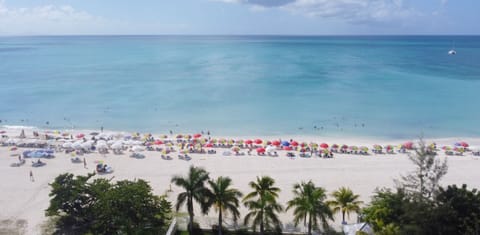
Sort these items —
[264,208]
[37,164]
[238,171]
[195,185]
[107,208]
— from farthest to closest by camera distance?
[37,164] → [238,171] → [195,185] → [264,208] → [107,208]

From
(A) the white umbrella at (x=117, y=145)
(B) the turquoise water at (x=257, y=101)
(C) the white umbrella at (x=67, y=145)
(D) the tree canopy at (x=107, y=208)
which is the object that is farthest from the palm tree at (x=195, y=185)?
(B) the turquoise water at (x=257, y=101)

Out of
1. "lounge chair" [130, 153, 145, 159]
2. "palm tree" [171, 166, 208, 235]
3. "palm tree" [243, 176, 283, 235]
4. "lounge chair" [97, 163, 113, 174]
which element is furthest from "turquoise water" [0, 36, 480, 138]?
"palm tree" [171, 166, 208, 235]

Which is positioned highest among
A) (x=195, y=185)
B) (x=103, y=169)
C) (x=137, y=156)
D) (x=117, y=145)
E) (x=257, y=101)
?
(x=257, y=101)

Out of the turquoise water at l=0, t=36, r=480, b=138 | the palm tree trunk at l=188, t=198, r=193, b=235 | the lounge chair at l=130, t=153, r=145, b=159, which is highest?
the turquoise water at l=0, t=36, r=480, b=138

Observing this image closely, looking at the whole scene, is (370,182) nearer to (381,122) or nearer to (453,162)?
(453,162)

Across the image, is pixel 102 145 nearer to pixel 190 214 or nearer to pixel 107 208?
pixel 107 208

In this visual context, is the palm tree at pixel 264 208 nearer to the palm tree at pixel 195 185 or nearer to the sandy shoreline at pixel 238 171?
the palm tree at pixel 195 185

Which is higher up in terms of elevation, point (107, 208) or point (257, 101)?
point (257, 101)

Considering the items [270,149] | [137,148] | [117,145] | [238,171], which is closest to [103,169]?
[137,148]

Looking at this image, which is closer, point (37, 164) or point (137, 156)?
point (37, 164)

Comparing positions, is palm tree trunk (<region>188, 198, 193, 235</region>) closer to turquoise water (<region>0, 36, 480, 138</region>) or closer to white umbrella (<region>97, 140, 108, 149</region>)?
white umbrella (<region>97, 140, 108, 149</region>)
